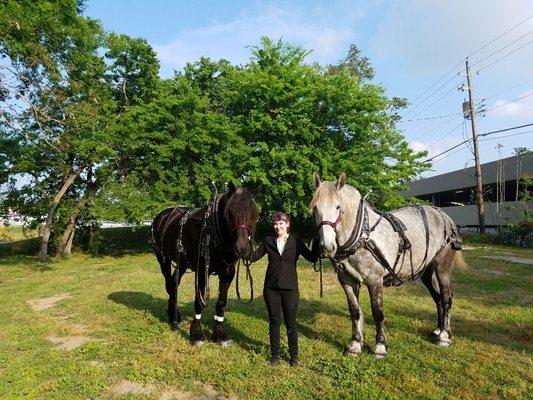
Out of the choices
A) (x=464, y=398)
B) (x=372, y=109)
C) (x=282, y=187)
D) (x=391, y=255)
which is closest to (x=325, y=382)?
(x=464, y=398)

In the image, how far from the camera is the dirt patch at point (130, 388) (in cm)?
433

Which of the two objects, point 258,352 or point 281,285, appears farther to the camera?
point 258,352

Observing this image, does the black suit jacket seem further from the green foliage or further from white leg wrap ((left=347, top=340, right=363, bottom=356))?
the green foliage

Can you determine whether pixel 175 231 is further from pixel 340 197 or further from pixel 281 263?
pixel 340 197

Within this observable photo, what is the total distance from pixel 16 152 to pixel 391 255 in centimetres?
2140

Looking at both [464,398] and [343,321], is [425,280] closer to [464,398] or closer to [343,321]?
[343,321]

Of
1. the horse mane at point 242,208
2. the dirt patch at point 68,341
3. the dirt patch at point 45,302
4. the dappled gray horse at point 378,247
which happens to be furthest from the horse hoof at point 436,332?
the dirt patch at point 45,302

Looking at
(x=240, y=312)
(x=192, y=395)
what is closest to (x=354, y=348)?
(x=192, y=395)

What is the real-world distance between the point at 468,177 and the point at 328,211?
32.0 metres

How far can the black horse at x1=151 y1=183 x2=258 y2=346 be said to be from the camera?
4.98 meters

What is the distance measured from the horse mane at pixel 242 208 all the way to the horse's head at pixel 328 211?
871mm

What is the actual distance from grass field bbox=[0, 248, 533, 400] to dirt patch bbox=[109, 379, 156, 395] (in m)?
0.02

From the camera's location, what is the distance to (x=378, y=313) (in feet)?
16.6

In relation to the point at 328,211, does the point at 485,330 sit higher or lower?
lower
